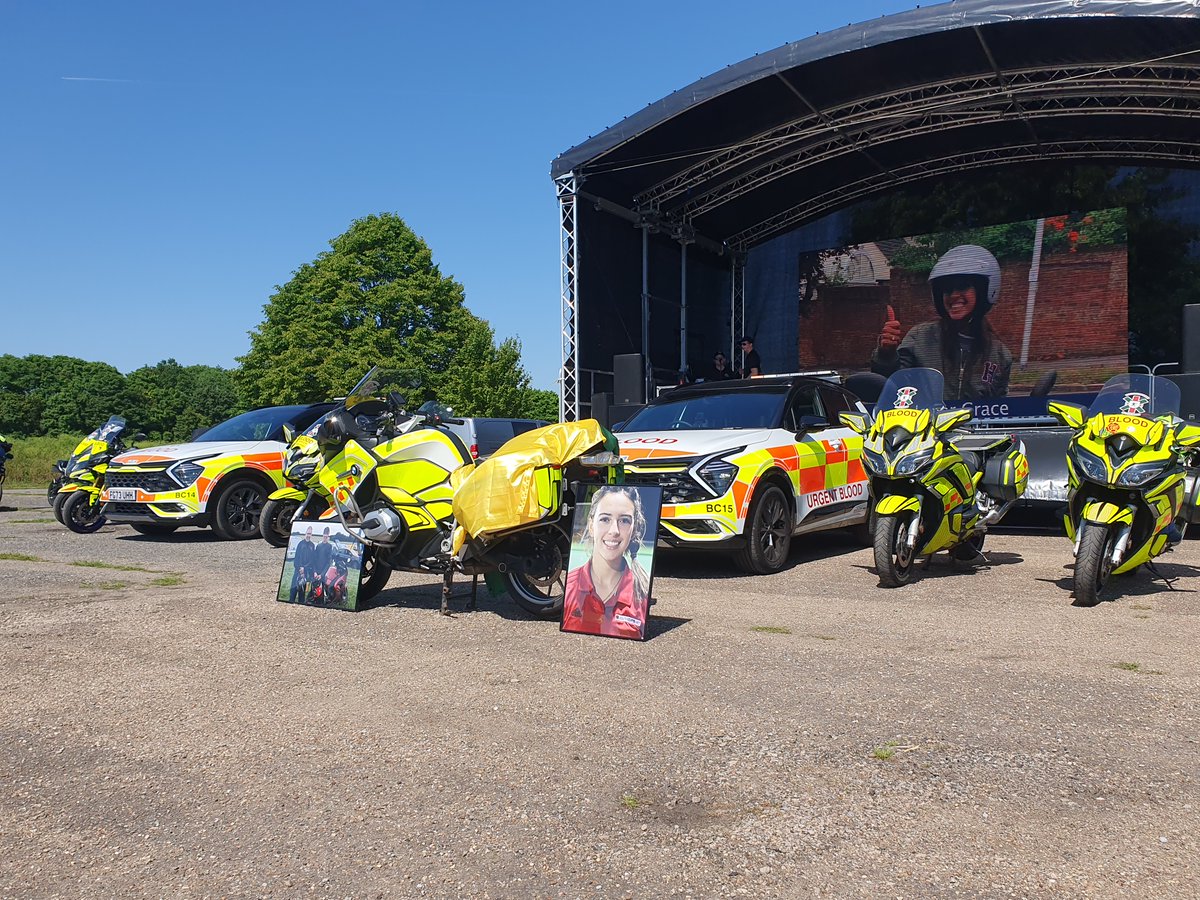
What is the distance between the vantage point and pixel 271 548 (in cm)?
1020

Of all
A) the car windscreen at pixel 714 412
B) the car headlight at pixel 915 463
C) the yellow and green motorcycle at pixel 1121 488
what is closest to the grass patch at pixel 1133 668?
the yellow and green motorcycle at pixel 1121 488

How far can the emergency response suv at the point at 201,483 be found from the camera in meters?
10.7

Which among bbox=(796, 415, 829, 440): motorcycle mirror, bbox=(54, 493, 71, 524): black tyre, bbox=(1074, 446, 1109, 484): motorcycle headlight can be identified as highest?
bbox=(796, 415, 829, 440): motorcycle mirror

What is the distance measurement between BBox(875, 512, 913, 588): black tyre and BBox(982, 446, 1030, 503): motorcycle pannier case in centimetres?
128

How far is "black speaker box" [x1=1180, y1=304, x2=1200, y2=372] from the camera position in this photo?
11.1m

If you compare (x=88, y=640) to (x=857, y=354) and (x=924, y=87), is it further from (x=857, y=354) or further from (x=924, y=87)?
(x=857, y=354)

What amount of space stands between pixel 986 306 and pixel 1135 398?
12.5 meters

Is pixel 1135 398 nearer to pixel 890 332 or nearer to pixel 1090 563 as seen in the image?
pixel 1090 563

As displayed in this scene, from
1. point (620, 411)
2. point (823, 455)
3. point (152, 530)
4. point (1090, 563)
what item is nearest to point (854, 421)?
point (823, 455)

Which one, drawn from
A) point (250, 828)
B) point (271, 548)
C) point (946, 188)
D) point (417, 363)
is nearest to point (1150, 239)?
point (946, 188)

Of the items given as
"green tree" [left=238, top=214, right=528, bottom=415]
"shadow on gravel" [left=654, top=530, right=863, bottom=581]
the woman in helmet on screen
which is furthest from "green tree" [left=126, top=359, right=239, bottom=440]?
"shadow on gravel" [left=654, top=530, right=863, bottom=581]

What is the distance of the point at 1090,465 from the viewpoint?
20.9ft

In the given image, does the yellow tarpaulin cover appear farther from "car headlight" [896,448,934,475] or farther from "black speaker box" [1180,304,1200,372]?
"black speaker box" [1180,304,1200,372]

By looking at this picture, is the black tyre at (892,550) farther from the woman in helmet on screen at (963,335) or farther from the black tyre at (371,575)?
the woman in helmet on screen at (963,335)
